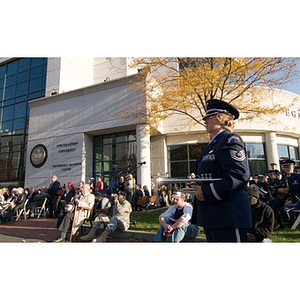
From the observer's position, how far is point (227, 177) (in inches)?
63.7

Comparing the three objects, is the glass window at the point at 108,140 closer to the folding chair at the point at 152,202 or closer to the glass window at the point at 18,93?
the folding chair at the point at 152,202

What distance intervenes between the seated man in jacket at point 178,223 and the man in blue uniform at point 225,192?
1873 mm

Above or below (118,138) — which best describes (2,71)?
above

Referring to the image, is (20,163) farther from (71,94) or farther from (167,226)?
(167,226)

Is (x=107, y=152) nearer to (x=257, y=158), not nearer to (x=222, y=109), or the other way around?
(x=257, y=158)

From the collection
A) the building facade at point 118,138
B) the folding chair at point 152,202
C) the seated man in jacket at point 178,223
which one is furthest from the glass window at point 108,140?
the seated man in jacket at point 178,223

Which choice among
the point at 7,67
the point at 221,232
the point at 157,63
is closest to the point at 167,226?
the point at 221,232

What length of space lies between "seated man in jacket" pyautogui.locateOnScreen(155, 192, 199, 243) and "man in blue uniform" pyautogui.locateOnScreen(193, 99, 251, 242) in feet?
6.15

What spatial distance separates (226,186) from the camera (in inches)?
62.9

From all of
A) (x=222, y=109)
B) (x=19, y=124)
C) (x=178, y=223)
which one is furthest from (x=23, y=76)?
(x=222, y=109)

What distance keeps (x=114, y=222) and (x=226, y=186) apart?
12.4 ft

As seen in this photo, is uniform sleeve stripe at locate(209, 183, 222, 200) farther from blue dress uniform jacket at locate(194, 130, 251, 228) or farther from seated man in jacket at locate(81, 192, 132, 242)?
seated man in jacket at locate(81, 192, 132, 242)
